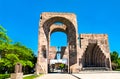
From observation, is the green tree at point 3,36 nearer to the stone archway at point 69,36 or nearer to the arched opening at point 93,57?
the stone archway at point 69,36

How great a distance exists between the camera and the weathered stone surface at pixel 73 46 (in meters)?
43.9

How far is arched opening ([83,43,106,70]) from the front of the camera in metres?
52.0

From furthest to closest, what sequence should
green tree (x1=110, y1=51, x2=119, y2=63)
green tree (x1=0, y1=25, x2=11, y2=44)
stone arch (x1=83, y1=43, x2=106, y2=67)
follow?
green tree (x1=110, y1=51, x2=119, y2=63)
stone arch (x1=83, y1=43, x2=106, y2=67)
green tree (x1=0, y1=25, x2=11, y2=44)

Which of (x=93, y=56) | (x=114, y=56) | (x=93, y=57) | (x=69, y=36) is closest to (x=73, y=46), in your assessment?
(x=69, y=36)

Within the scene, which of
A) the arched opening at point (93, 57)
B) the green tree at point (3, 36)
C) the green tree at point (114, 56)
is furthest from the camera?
the green tree at point (114, 56)

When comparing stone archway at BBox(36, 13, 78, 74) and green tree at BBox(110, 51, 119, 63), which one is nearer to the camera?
stone archway at BBox(36, 13, 78, 74)

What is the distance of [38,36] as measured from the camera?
146 ft

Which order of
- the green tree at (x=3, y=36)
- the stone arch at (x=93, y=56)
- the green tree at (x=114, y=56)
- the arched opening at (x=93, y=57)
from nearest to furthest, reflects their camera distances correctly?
the green tree at (x=3, y=36), the arched opening at (x=93, y=57), the stone arch at (x=93, y=56), the green tree at (x=114, y=56)

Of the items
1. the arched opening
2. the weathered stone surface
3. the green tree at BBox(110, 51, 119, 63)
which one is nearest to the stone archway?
the weathered stone surface

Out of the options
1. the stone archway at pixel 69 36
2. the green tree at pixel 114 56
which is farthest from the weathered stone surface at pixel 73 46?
the green tree at pixel 114 56

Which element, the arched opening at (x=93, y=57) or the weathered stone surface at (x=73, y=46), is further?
the arched opening at (x=93, y=57)

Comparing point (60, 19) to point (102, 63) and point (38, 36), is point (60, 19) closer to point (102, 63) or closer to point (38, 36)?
point (38, 36)

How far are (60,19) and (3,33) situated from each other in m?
17.6

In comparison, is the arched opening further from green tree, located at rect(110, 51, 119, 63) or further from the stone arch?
green tree, located at rect(110, 51, 119, 63)
